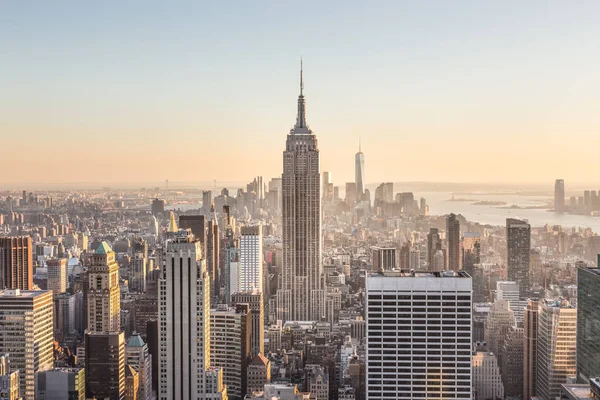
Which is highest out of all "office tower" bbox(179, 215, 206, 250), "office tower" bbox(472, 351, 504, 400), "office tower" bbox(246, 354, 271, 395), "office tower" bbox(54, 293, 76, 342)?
"office tower" bbox(179, 215, 206, 250)

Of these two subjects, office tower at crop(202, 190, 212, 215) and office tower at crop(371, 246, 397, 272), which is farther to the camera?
office tower at crop(371, 246, 397, 272)

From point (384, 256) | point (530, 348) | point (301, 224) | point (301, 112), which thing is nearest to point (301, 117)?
point (301, 112)

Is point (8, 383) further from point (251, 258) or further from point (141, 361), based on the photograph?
point (251, 258)

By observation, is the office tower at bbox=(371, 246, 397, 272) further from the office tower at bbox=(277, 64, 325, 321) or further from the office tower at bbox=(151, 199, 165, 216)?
the office tower at bbox=(277, 64, 325, 321)

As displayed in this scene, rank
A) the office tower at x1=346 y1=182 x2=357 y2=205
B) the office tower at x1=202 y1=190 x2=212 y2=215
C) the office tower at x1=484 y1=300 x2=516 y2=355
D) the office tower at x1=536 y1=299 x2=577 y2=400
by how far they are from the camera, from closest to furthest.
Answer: the office tower at x1=536 y1=299 x2=577 y2=400 → the office tower at x1=484 y1=300 x2=516 y2=355 → the office tower at x1=202 y1=190 x2=212 y2=215 → the office tower at x1=346 y1=182 x2=357 y2=205

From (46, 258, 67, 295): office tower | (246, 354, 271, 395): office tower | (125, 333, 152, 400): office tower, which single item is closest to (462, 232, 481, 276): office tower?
(246, 354, 271, 395): office tower

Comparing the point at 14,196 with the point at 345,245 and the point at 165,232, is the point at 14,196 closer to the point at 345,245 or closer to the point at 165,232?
the point at 165,232

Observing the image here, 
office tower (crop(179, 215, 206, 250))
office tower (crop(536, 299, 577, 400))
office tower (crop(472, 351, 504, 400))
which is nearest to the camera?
office tower (crop(472, 351, 504, 400))
